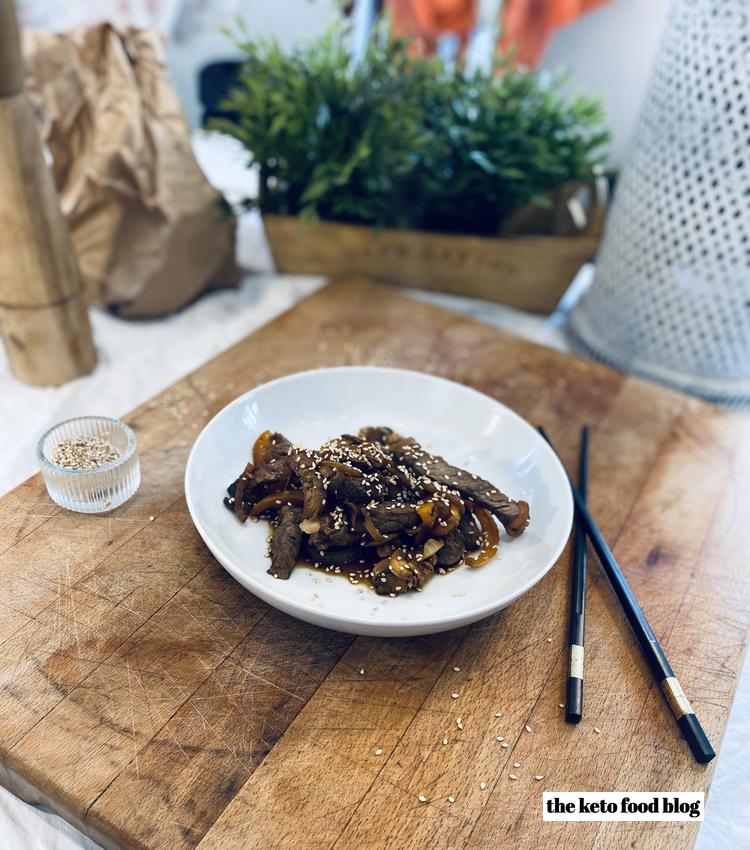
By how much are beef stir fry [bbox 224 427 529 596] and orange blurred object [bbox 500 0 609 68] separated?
1.50 metres

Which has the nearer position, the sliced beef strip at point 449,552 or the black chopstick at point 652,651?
the black chopstick at point 652,651

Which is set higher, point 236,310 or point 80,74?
point 80,74

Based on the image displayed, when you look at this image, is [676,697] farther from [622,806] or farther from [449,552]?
[449,552]

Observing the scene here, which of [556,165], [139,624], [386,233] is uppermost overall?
[556,165]

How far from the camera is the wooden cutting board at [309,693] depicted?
73 centimetres

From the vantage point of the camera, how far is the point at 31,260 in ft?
4.24

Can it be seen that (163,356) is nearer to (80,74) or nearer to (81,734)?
(80,74)

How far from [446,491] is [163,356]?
0.86 m

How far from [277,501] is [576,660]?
0.41 m

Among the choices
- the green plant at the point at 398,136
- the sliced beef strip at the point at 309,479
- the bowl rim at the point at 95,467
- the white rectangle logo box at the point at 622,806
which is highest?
the green plant at the point at 398,136

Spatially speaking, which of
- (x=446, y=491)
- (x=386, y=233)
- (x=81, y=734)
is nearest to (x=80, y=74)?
(x=386, y=233)

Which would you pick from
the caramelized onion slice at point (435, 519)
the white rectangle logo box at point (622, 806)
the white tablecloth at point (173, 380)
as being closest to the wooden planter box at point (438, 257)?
the white tablecloth at point (173, 380)

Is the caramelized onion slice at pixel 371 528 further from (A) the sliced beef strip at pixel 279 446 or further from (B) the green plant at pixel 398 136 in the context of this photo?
(B) the green plant at pixel 398 136

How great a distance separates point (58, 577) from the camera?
3.01 ft
